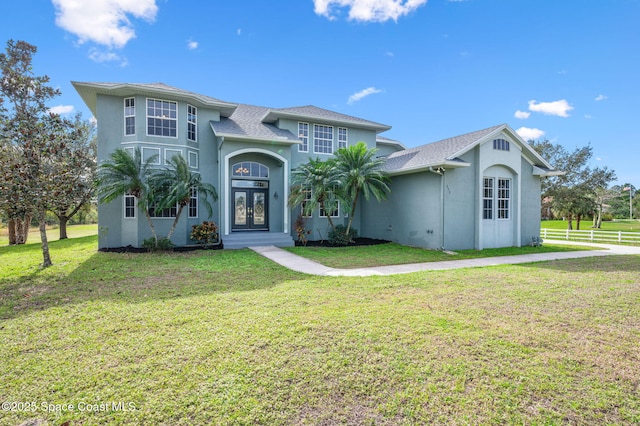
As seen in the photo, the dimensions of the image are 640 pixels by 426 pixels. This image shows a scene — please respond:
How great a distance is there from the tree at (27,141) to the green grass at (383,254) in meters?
8.21

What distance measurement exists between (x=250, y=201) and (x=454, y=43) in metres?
13.2

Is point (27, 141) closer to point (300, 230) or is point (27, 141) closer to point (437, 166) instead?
point (300, 230)

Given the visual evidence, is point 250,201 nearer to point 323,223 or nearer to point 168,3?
point 323,223

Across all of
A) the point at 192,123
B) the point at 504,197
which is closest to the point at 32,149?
the point at 192,123

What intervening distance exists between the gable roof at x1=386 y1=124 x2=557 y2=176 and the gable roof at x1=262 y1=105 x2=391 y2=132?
2.91m

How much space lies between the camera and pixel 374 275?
26.0 ft

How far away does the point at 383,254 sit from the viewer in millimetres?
11617

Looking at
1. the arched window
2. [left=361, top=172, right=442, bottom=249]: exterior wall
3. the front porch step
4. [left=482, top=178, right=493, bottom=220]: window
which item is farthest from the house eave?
the arched window

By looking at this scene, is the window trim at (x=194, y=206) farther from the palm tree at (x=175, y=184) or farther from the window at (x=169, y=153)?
the window at (x=169, y=153)

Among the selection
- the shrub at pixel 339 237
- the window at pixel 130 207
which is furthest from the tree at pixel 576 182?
the window at pixel 130 207

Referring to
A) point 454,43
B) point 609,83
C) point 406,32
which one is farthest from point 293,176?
point 609,83

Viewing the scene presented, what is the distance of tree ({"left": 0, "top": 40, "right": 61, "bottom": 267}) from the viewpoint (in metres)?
8.20

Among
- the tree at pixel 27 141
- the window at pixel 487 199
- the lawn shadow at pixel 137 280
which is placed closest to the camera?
the lawn shadow at pixel 137 280

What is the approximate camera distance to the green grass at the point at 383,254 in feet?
32.7
